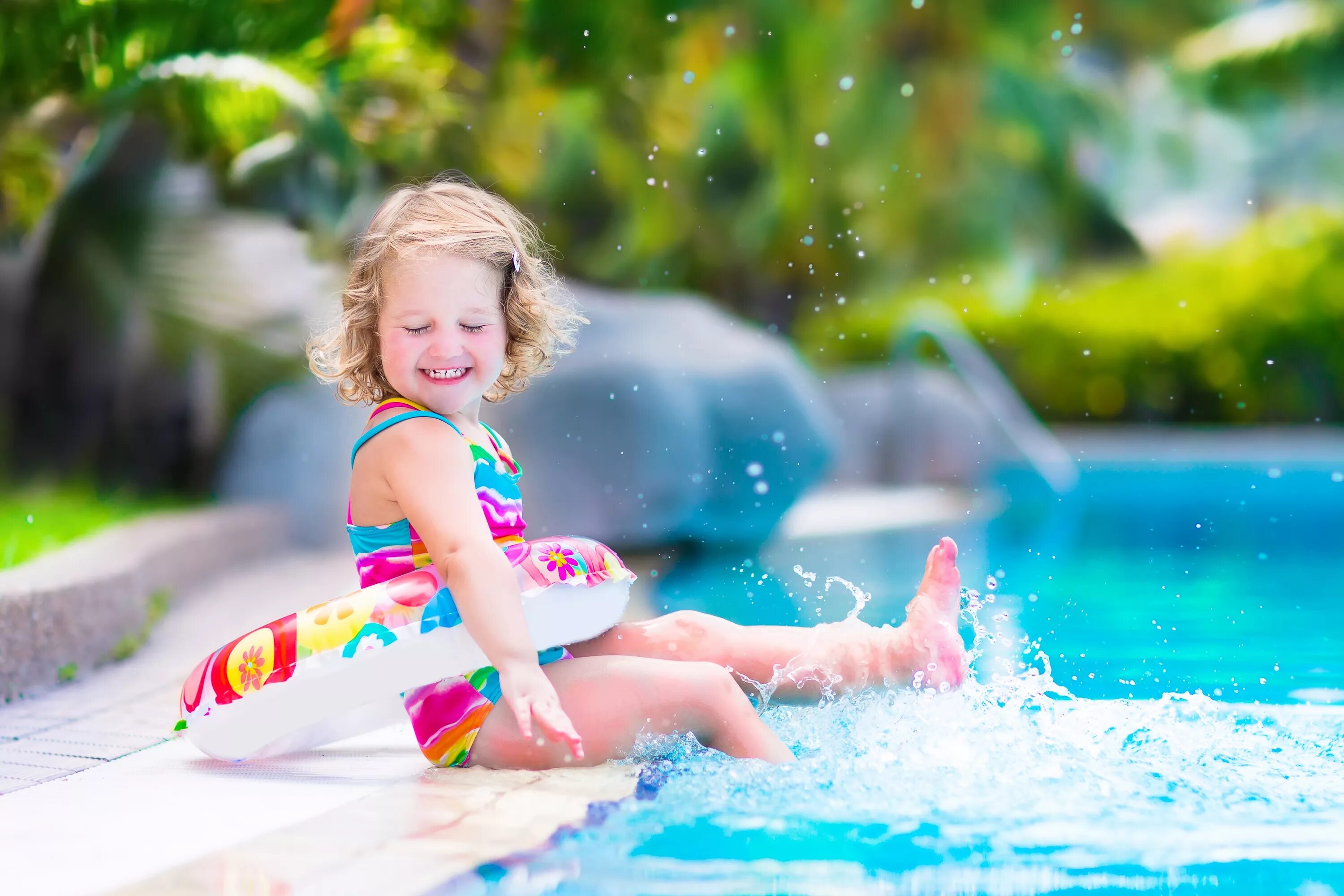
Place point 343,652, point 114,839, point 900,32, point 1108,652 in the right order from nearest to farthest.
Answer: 1. point 114,839
2. point 343,652
3. point 1108,652
4. point 900,32

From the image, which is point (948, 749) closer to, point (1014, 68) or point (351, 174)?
point (351, 174)

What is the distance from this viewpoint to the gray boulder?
23.7 ft

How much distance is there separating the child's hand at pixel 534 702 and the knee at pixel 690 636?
56 cm

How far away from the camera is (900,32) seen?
16.9 m

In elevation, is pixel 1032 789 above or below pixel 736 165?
below

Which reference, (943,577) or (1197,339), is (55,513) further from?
(1197,339)

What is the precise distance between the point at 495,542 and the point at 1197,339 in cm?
1438

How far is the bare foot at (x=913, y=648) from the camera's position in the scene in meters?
2.95

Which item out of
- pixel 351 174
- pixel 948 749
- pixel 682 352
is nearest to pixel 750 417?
pixel 682 352

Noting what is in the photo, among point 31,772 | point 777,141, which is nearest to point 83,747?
point 31,772

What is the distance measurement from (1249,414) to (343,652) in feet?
46.9

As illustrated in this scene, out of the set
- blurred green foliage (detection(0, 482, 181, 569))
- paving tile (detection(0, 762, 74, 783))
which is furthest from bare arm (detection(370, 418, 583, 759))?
blurred green foliage (detection(0, 482, 181, 569))

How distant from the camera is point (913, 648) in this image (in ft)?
9.71

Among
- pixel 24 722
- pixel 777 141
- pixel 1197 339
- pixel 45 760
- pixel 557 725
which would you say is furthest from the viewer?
pixel 777 141
